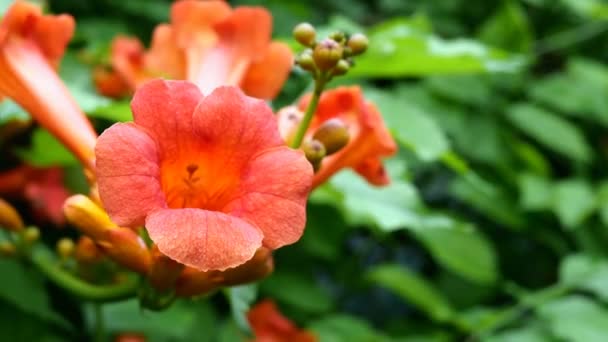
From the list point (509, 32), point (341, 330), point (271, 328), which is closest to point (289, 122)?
point (271, 328)

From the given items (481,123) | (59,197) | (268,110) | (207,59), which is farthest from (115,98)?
(268,110)

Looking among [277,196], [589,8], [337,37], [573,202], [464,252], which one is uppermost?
[589,8]

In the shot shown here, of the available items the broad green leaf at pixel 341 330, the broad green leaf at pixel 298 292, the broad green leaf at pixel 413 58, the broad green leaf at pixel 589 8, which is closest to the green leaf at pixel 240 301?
the broad green leaf at pixel 413 58

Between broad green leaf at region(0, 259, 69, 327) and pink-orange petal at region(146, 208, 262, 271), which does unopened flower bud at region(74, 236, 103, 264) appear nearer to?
broad green leaf at region(0, 259, 69, 327)

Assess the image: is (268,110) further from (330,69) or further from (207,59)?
(207,59)

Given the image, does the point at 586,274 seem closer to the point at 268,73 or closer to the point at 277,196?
the point at 268,73
